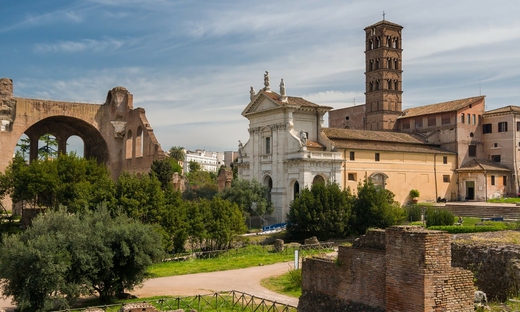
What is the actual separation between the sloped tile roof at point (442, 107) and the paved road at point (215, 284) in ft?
106

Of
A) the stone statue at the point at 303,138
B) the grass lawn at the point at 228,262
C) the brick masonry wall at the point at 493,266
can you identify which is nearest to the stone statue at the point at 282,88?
the stone statue at the point at 303,138

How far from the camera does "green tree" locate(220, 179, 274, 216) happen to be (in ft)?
140

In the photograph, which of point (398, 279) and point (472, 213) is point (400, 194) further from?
point (398, 279)

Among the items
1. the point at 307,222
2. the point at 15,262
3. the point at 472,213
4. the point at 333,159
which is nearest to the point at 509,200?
the point at 472,213

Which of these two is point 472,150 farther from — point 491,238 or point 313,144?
point 491,238

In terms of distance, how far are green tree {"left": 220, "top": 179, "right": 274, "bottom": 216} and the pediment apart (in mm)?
7506

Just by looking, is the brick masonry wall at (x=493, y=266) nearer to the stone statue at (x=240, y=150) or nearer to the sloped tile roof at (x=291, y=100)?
the sloped tile roof at (x=291, y=100)

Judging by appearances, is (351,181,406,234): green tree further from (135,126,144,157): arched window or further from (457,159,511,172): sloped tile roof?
(135,126,144,157): arched window

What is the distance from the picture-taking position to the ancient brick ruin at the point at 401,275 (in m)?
11.0

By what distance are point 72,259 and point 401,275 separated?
13404mm

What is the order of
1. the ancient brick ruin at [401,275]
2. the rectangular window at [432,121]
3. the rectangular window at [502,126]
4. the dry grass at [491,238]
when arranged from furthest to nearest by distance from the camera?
the rectangular window at [432,121]
the rectangular window at [502,126]
the dry grass at [491,238]
the ancient brick ruin at [401,275]

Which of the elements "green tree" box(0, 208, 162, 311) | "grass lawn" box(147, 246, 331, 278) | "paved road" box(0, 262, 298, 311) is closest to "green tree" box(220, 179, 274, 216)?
A: "grass lawn" box(147, 246, 331, 278)

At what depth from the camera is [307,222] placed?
36.8 metres

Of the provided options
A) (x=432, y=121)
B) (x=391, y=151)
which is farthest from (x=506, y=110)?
(x=391, y=151)
